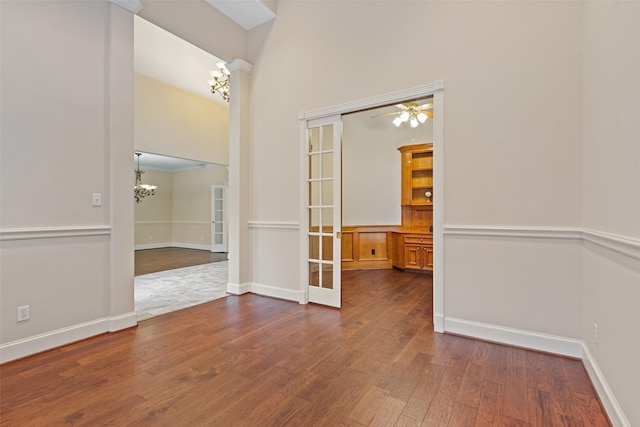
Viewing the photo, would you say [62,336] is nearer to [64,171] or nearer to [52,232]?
[52,232]

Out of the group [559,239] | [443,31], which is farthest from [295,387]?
[443,31]

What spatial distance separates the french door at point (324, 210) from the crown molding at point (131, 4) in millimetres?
2038

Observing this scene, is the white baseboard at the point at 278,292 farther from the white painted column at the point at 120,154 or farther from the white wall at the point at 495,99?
the white wall at the point at 495,99

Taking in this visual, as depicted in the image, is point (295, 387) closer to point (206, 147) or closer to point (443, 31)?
point (443, 31)

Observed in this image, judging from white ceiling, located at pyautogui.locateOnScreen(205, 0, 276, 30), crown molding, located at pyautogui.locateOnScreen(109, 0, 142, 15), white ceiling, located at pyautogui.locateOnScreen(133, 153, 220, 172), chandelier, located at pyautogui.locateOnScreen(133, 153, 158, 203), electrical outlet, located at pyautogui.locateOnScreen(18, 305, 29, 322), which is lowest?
electrical outlet, located at pyautogui.locateOnScreen(18, 305, 29, 322)

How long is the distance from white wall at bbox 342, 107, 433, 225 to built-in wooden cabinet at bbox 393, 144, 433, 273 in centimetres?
27

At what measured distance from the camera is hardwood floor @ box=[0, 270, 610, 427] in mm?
1637

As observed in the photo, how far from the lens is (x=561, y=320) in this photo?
232cm

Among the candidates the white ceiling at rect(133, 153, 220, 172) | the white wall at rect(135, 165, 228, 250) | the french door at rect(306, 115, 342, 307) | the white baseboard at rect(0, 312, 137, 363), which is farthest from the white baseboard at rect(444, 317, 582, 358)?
the white wall at rect(135, 165, 228, 250)

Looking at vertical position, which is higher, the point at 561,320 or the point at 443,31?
the point at 443,31

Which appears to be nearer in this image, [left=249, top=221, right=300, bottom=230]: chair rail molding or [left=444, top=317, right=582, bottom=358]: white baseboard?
[left=444, top=317, right=582, bottom=358]: white baseboard

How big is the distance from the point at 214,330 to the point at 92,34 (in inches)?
117

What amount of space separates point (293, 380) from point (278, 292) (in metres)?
1.95

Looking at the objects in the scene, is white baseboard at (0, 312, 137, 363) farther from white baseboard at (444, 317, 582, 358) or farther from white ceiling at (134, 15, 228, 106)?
white ceiling at (134, 15, 228, 106)
